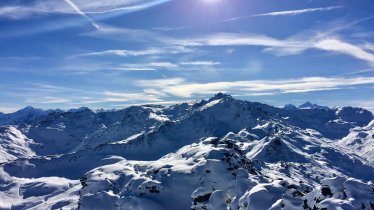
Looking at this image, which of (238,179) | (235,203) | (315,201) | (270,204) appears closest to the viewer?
(315,201)

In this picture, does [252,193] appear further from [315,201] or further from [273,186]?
[315,201]

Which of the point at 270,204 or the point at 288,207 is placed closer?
the point at 288,207

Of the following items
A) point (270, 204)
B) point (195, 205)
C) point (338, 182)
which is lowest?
point (195, 205)

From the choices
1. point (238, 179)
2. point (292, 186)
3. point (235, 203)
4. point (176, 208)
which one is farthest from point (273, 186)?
point (176, 208)

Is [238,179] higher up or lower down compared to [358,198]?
lower down

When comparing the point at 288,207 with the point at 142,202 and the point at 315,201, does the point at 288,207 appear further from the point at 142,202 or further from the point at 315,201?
Result: the point at 142,202

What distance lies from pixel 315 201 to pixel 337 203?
8801mm

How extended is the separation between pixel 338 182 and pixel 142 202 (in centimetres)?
11850

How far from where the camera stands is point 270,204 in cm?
11294

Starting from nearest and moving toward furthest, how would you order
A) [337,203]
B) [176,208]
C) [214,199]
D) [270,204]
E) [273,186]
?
[337,203]
[270,204]
[273,186]
[214,199]
[176,208]

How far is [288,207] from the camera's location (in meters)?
105

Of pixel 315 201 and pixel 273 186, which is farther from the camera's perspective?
pixel 273 186

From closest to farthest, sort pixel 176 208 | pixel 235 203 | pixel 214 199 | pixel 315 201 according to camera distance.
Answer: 1. pixel 315 201
2. pixel 235 203
3. pixel 214 199
4. pixel 176 208

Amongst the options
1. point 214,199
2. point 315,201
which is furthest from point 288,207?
point 214,199
